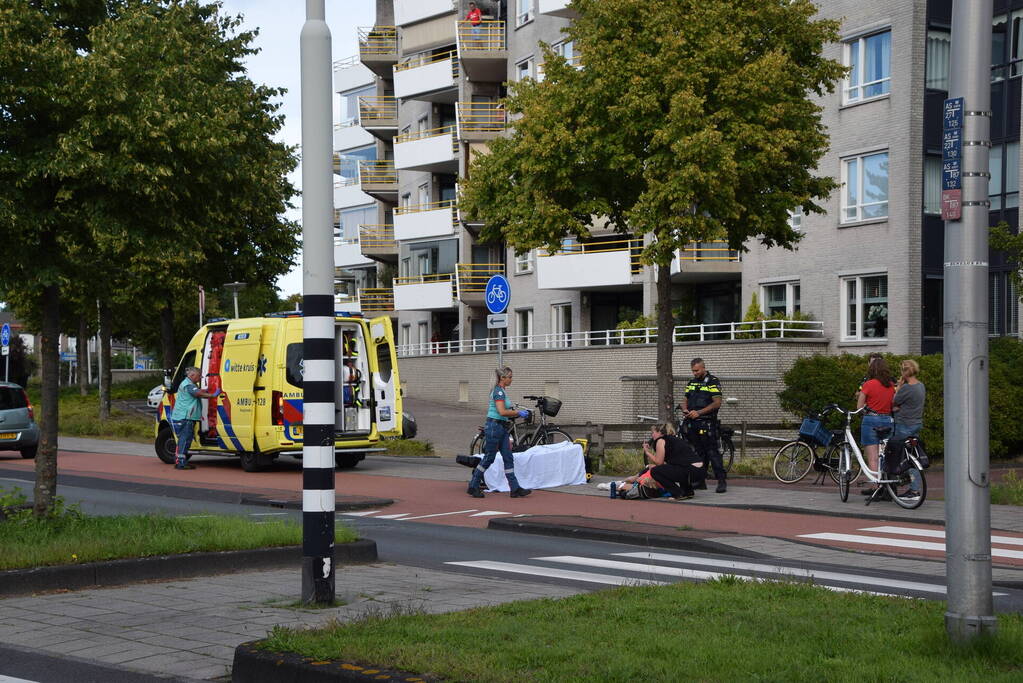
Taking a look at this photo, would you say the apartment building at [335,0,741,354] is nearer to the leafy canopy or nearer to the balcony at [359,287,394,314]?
the balcony at [359,287,394,314]

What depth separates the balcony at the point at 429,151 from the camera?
5297 centimetres

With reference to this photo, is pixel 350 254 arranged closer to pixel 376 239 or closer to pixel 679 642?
pixel 376 239

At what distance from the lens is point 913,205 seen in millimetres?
32125

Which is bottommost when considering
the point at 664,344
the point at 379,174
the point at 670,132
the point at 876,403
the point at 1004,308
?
the point at 876,403

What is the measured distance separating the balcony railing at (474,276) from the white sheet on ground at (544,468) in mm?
32218

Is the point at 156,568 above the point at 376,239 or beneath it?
beneath

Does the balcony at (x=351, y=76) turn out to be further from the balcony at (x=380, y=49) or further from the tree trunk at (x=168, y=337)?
the tree trunk at (x=168, y=337)

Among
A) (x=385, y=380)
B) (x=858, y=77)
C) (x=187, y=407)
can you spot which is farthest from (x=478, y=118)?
(x=187, y=407)

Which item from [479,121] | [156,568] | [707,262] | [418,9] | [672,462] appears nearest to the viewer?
[156,568]

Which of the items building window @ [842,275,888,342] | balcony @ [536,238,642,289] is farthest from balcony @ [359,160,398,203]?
building window @ [842,275,888,342]

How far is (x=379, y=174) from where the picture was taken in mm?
63656

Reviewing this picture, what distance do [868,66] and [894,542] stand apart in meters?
22.6

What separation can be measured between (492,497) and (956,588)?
1235 cm

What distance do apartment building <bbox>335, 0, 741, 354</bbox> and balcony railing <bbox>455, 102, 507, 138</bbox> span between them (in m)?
0.06
